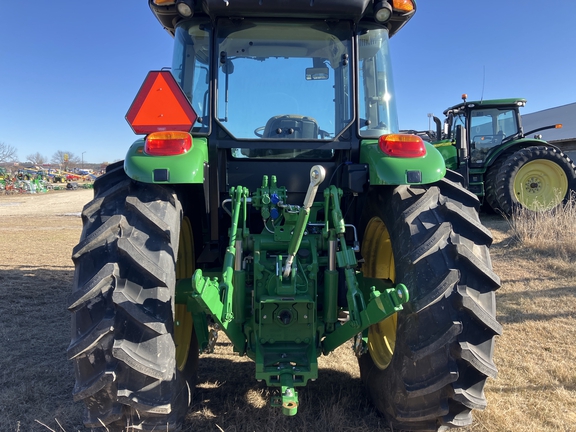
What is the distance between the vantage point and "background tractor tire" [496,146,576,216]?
9.21 meters

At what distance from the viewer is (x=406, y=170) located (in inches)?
85.7

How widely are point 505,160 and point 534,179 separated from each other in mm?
942

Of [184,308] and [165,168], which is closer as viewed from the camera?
[165,168]

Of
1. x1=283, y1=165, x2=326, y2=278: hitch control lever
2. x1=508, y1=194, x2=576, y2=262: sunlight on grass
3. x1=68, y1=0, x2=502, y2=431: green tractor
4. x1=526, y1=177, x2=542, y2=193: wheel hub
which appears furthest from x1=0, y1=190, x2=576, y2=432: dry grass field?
x1=526, y1=177, x2=542, y2=193: wheel hub

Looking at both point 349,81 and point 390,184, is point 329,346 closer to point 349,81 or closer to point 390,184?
point 390,184

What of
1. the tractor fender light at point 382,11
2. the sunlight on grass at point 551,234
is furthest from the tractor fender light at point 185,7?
the sunlight on grass at point 551,234

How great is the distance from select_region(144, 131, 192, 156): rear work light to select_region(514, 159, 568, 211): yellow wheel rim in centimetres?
927

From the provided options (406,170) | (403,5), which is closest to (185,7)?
(403,5)

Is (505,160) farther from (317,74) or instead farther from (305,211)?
(305,211)

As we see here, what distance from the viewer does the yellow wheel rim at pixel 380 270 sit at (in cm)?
253

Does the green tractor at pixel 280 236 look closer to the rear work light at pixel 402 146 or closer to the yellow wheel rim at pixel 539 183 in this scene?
the rear work light at pixel 402 146

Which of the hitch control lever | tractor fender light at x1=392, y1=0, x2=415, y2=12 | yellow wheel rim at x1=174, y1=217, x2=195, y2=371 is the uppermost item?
tractor fender light at x1=392, y1=0, x2=415, y2=12

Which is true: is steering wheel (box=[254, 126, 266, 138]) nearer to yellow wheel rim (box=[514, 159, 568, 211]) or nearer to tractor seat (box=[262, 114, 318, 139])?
tractor seat (box=[262, 114, 318, 139])

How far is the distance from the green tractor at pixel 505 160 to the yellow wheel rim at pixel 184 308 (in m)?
7.39
